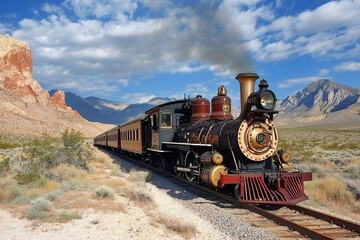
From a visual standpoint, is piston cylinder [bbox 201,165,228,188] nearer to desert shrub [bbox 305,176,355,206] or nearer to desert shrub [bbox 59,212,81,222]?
desert shrub [bbox 305,176,355,206]

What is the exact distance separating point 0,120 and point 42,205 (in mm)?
73002

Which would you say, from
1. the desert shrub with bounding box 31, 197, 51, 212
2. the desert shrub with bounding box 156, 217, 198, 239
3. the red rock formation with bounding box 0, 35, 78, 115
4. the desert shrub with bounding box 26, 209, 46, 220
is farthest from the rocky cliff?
the desert shrub with bounding box 156, 217, 198, 239

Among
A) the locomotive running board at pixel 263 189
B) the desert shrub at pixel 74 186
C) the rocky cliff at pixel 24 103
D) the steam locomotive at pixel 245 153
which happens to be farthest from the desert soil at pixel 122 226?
the rocky cliff at pixel 24 103

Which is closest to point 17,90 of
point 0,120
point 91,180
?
point 0,120

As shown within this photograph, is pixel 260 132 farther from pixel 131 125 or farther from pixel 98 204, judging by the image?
pixel 131 125

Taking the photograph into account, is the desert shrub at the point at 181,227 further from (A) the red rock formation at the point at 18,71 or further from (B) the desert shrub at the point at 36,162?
(A) the red rock formation at the point at 18,71

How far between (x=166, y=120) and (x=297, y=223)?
9032mm

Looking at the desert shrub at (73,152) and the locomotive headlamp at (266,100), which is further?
the desert shrub at (73,152)

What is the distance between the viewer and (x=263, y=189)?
10.3 meters

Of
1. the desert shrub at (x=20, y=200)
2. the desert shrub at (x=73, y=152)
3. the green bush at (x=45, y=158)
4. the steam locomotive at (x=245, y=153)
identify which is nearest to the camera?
the steam locomotive at (x=245, y=153)

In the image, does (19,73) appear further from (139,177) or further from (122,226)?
(122,226)

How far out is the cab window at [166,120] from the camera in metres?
16.5

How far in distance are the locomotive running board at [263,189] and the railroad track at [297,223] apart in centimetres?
29

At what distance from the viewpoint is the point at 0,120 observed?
7488 cm
